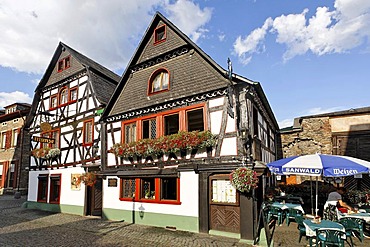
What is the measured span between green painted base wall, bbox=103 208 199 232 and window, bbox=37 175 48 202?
258 inches

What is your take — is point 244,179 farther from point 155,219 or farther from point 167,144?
point 155,219

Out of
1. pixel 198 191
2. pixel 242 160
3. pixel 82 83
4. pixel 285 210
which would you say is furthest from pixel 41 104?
pixel 285 210

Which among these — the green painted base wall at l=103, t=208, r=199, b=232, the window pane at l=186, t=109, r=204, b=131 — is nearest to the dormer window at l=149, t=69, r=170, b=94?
the window pane at l=186, t=109, r=204, b=131

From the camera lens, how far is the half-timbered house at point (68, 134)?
14.9m

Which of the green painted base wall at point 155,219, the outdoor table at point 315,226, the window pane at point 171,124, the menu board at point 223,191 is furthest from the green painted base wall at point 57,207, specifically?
the outdoor table at point 315,226

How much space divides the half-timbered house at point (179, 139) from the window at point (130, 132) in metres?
0.05

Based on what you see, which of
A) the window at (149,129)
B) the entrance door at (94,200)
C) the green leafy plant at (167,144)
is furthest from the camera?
the entrance door at (94,200)

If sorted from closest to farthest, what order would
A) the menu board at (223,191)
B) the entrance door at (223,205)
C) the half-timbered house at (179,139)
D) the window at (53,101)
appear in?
the entrance door at (223,205)
the menu board at (223,191)
the half-timbered house at (179,139)
the window at (53,101)

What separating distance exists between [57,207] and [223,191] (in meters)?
11.5

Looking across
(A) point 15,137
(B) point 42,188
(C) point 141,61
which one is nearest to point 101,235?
(C) point 141,61

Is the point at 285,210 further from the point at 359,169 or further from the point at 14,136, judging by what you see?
the point at 14,136

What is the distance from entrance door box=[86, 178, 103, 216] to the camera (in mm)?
14559

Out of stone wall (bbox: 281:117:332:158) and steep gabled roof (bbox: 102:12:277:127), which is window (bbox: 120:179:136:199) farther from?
stone wall (bbox: 281:117:332:158)

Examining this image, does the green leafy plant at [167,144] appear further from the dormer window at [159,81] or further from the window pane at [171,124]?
the dormer window at [159,81]
